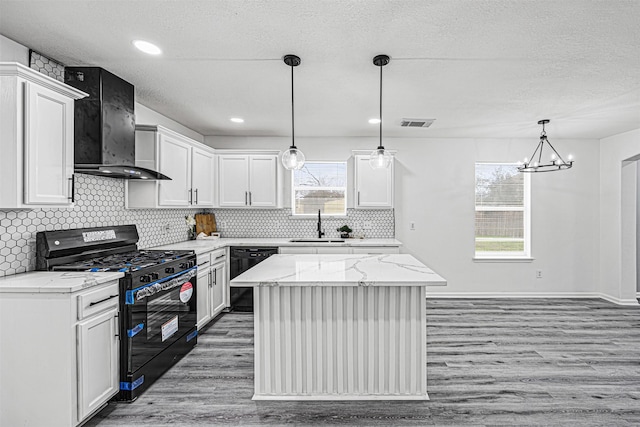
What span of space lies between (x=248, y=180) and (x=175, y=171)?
1217 mm

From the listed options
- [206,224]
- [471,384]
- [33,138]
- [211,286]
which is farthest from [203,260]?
[471,384]

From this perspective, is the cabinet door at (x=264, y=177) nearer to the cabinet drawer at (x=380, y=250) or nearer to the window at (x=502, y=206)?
the cabinet drawer at (x=380, y=250)

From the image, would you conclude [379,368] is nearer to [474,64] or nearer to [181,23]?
[474,64]

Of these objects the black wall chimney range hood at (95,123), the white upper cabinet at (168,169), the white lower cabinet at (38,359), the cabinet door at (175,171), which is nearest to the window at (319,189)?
the white upper cabinet at (168,169)

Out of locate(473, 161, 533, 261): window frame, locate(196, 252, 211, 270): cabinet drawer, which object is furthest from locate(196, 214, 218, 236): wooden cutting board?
locate(473, 161, 533, 261): window frame

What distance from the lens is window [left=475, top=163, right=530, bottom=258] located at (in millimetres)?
5367

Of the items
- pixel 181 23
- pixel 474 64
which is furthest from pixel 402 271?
pixel 181 23

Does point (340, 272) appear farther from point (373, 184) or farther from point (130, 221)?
point (373, 184)

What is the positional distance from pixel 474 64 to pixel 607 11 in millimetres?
842

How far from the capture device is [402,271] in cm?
246

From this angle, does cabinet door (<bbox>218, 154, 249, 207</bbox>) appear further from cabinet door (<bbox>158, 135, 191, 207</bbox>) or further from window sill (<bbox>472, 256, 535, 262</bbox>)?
window sill (<bbox>472, 256, 535, 262</bbox>)

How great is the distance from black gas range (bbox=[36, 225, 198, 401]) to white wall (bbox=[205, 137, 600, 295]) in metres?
2.57

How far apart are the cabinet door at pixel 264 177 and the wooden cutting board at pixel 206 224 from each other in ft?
2.86

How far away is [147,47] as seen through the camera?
240cm
